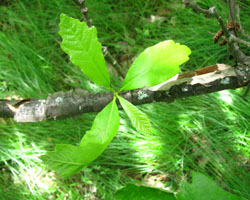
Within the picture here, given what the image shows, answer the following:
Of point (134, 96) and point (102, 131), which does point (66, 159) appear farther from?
point (134, 96)

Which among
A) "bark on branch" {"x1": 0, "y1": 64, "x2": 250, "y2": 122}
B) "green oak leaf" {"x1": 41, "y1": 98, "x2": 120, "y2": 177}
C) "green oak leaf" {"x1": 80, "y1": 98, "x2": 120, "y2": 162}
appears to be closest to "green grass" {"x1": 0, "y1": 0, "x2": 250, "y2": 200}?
"bark on branch" {"x1": 0, "y1": 64, "x2": 250, "y2": 122}

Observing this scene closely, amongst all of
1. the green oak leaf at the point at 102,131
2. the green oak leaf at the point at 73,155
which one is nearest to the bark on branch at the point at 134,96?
the green oak leaf at the point at 102,131

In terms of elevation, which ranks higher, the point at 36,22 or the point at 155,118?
the point at 36,22

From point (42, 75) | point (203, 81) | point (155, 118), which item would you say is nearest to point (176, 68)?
point (203, 81)

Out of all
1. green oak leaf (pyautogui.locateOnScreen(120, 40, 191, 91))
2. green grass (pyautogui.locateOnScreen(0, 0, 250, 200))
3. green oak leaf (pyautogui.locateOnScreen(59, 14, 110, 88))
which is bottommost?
green grass (pyautogui.locateOnScreen(0, 0, 250, 200))

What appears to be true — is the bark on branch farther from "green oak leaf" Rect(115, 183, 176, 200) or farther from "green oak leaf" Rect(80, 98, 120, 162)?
"green oak leaf" Rect(115, 183, 176, 200)

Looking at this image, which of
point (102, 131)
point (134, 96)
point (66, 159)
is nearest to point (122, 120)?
point (134, 96)

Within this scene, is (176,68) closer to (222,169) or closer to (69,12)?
(222,169)
